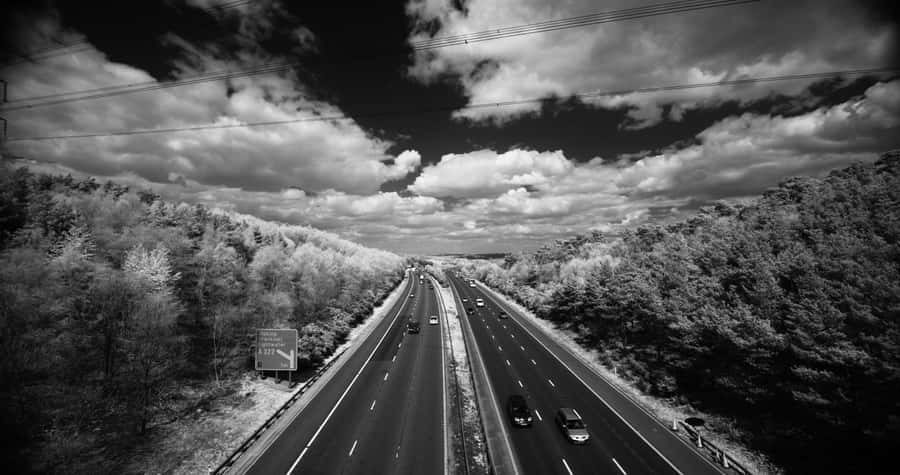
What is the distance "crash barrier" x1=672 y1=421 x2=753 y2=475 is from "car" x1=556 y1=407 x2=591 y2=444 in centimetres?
694

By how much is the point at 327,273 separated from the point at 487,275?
266 ft

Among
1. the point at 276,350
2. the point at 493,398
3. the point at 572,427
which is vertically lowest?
the point at 493,398

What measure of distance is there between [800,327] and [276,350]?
135 ft

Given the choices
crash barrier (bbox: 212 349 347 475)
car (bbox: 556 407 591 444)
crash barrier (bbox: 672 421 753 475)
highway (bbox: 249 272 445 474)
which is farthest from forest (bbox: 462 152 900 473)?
crash barrier (bbox: 212 349 347 475)

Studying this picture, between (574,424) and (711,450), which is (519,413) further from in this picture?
(711,450)

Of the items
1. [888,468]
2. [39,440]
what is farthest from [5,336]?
[888,468]

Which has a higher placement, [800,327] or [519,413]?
[800,327]

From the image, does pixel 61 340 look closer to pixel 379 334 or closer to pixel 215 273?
pixel 215 273

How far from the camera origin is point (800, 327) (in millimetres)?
19203

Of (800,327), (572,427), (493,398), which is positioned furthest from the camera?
(493,398)

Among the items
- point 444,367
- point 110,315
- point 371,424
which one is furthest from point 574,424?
point 110,315

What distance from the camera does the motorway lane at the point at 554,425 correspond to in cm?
1905

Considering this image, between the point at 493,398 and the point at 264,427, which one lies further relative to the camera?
the point at 493,398

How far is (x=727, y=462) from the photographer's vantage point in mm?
19094
